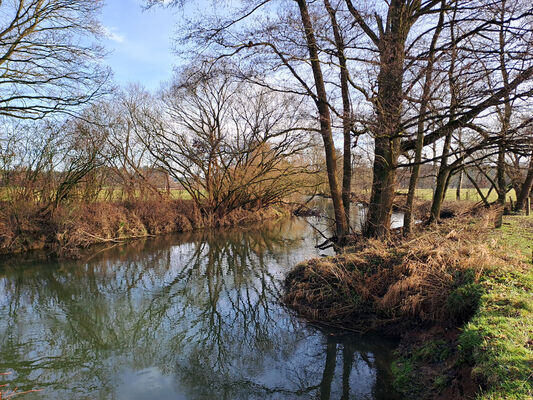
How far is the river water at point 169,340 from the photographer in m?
4.94

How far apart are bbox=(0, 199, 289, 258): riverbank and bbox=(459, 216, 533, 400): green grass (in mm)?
12851

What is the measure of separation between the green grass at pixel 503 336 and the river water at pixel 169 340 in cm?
139

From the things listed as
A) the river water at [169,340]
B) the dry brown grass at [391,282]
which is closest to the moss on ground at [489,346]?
the dry brown grass at [391,282]

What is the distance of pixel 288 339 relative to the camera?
21.0ft

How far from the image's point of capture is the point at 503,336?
384 cm

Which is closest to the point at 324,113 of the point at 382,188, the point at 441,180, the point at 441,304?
the point at 382,188

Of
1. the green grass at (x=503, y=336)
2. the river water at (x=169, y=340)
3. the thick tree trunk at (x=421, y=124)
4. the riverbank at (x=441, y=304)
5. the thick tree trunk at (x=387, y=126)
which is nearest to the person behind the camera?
the green grass at (x=503, y=336)

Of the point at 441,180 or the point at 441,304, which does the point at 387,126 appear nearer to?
the point at 441,180

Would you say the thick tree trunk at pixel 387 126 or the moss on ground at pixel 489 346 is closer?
the moss on ground at pixel 489 346

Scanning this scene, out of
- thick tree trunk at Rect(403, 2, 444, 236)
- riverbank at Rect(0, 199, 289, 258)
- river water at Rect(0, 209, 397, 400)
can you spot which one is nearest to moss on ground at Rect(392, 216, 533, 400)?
river water at Rect(0, 209, 397, 400)

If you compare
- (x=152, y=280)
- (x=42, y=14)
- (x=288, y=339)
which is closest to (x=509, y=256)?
(x=288, y=339)

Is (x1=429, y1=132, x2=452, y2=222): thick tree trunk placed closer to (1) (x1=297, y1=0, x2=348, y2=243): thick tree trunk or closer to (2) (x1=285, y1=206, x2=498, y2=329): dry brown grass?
(2) (x1=285, y1=206, x2=498, y2=329): dry brown grass

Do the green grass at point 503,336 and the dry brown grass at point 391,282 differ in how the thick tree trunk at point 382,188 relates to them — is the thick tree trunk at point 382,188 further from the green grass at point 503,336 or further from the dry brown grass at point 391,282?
the green grass at point 503,336

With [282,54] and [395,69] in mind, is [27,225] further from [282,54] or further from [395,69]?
[395,69]
